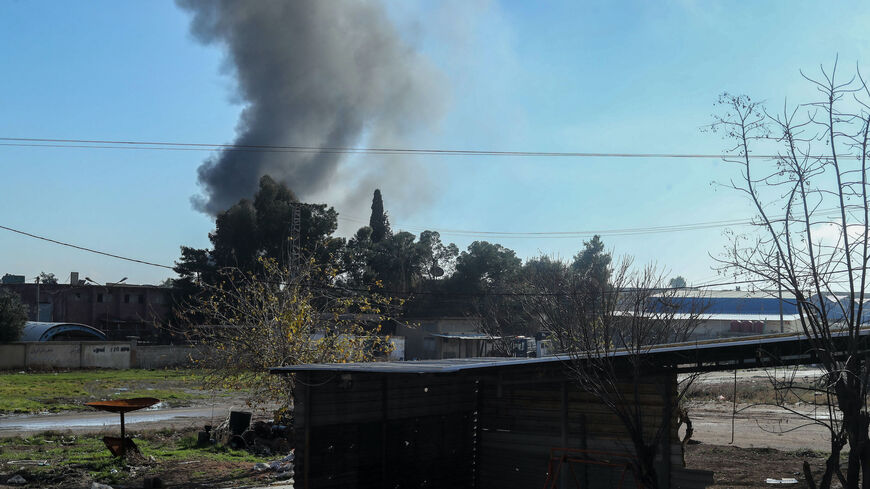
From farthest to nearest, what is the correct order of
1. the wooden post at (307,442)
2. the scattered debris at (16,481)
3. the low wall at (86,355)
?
the low wall at (86,355), the scattered debris at (16,481), the wooden post at (307,442)

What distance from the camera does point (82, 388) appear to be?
37594 mm

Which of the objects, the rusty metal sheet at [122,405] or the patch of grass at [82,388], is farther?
the patch of grass at [82,388]

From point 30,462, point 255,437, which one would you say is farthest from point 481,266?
point 30,462

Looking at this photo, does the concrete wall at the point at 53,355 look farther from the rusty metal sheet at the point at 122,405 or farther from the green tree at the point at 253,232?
the rusty metal sheet at the point at 122,405

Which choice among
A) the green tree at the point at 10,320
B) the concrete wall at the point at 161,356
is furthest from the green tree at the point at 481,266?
the green tree at the point at 10,320

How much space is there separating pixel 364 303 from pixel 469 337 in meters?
30.1

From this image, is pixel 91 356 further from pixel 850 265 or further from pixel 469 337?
pixel 850 265

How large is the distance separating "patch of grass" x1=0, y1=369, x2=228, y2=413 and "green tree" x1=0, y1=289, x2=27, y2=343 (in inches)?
221

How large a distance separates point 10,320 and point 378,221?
36164mm

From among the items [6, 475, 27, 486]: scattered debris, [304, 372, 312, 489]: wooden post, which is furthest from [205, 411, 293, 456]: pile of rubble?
[304, 372, 312, 489]: wooden post

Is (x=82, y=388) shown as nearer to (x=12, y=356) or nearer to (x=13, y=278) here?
(x=12, y=356)

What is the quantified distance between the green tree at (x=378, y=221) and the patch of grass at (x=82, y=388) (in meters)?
30.4

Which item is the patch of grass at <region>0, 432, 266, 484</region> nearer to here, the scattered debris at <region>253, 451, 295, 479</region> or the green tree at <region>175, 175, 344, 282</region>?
the scattered debris at <region>253, 451, 295, 479</region>

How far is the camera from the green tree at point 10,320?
50.0 metres
